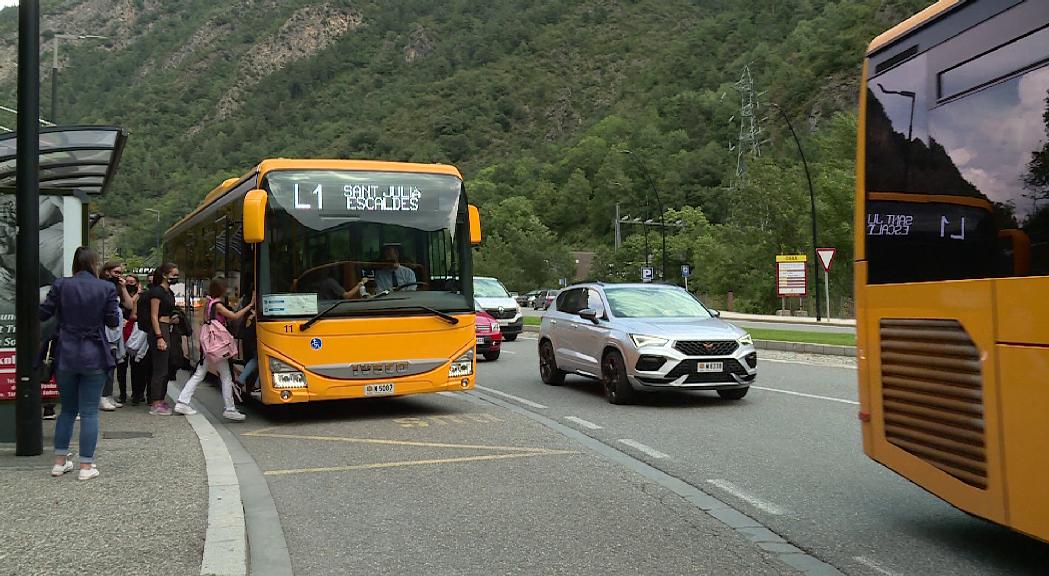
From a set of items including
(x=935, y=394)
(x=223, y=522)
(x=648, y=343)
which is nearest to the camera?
(x=935, y=394)

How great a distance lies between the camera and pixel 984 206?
4637 mm

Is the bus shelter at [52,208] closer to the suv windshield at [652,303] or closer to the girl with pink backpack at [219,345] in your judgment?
the girl with pink backpack at [219,345]

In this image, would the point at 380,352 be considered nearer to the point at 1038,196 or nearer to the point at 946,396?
the point at 946,396

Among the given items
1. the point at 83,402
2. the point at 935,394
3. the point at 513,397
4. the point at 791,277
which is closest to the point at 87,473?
the point at 83,402

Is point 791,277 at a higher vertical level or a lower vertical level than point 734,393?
higher

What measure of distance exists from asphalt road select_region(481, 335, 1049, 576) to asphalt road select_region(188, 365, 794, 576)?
0.51m

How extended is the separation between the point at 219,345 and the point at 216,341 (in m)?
0.07

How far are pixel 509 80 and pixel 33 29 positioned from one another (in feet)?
488

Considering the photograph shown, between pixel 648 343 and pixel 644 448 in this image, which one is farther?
pixel 648 343

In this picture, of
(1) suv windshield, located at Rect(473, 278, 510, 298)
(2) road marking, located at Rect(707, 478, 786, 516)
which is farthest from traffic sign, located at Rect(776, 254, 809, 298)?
(2) road marking, located at Rect(707, 478, 786, 516)

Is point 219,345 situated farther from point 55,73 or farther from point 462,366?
point 55,73

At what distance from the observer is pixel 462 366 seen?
11.5 metres

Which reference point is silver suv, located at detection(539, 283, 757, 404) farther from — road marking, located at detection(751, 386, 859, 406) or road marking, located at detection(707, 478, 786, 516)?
road marking, located at detection(707, 478, 786, 516)

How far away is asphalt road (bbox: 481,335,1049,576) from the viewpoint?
5.30 m
